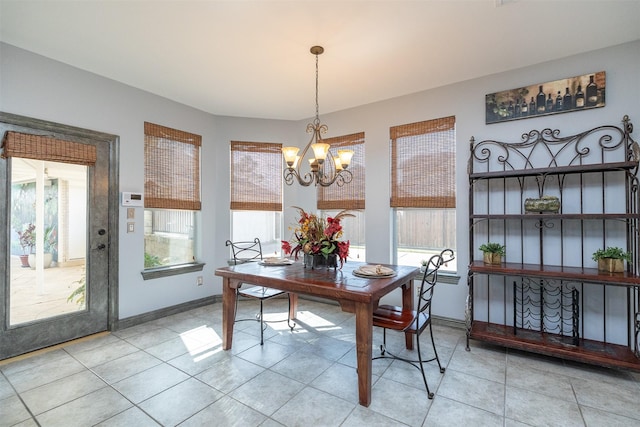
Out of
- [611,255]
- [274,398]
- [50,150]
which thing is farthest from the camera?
[50,150]

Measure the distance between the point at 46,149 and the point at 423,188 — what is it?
3.89 metres

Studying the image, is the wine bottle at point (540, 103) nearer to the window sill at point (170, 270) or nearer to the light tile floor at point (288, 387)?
the light tile floor at point (288, 387)

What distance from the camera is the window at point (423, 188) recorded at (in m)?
3.37

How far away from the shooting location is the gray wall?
262 centimetres

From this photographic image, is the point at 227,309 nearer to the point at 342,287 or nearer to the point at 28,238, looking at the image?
the point at 342,287

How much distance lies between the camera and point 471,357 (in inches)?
103

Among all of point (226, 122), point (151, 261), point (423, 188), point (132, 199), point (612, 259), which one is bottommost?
point (151, 261)

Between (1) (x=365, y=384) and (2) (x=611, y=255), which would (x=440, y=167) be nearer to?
(2) (x=611, y=255)

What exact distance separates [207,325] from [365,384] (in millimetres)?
2146

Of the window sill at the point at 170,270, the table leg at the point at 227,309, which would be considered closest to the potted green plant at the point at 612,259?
the table leg at the point at 227,309

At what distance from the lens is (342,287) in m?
2.05

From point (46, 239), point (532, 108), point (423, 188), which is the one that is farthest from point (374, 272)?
point (46, 239)

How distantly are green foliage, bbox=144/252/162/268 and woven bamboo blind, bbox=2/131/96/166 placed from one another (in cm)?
120

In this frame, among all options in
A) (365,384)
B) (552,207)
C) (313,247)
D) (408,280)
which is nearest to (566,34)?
(552,207)
